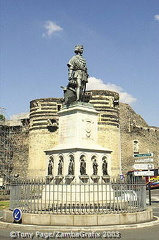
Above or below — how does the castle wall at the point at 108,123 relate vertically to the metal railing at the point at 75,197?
above

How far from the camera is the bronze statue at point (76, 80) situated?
13.4 m

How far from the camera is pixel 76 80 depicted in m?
13.4

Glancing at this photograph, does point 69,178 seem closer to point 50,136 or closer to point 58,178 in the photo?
point 58,178

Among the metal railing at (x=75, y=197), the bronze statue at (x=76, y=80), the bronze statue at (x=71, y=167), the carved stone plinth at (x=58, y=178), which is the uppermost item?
the bronze statue at (x=76, y=80)

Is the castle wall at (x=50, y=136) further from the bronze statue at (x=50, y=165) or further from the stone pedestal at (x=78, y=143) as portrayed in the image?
the bronze statue at (x=50, y=165)

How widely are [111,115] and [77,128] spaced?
2750cm

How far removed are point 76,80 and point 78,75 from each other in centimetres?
24

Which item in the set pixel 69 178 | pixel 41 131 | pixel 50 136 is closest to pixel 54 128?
pixel 50 136

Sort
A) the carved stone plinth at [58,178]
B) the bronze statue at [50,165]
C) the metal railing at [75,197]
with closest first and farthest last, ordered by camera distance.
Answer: the metal railing at [75,197] < the carved stone plinth at [58,178] < the bronze statue at [50,165]

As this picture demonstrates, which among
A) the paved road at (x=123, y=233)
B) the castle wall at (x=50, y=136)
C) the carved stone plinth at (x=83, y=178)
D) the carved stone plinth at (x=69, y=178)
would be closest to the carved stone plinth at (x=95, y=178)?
the carved stone plinth at (x=83, y=178)

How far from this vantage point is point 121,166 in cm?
4222

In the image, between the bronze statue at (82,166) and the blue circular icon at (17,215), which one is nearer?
the blue circular icon at (17,215)

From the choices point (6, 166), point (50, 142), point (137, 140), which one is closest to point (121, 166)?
point (137, 140)

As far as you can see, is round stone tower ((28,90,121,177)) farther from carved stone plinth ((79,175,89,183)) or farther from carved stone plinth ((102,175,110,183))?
carved stone plinth ((79,175,89,183))
